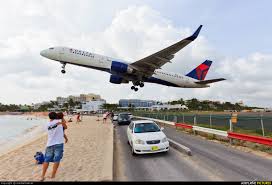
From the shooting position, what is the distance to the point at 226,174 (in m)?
7.01

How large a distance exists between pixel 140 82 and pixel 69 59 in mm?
8906

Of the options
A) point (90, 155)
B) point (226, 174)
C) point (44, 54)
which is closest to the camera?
point (226, 174)

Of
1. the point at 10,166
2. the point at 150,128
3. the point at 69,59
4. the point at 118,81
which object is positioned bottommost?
the point at 10,166

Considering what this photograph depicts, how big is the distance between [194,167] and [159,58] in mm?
16922

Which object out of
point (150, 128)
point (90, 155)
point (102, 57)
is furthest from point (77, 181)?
point (102, 57)

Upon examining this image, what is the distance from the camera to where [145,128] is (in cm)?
1135

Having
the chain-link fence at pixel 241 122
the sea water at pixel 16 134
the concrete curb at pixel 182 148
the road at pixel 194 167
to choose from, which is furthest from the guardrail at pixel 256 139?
the sea water at pixel 16 134

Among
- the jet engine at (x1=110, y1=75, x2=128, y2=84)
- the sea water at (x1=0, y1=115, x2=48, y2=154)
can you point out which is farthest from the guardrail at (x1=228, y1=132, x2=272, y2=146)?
the jet engine at (x1=110, y1=75, x2=128, y2=84)

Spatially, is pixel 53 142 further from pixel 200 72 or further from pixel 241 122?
pixel 200 72

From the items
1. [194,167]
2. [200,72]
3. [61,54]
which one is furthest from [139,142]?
[200,72]

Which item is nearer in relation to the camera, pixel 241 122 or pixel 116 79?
pixel 241 122

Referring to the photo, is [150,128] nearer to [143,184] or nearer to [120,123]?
[143,184]

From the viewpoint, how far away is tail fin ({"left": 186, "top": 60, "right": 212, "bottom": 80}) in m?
31.6

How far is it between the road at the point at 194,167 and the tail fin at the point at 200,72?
2155cm
